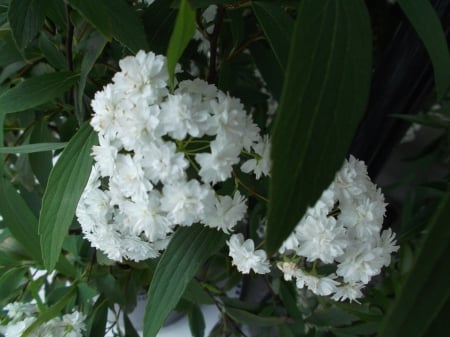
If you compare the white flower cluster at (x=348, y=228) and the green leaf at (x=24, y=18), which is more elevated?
the green leaf at (x=24, y=18)

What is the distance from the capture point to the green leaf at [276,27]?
333 millimetres

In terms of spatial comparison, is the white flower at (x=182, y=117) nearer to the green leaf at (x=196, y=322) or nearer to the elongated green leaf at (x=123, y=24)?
the elongated green leaf at (x=123, y=24)

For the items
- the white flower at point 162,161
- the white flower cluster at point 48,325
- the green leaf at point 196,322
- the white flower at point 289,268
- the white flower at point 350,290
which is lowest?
the green leaf at point 196,322

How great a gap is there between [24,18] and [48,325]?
0.95 ft

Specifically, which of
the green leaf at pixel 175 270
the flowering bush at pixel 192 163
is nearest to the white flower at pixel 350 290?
the flowering bush at pixel 192 163

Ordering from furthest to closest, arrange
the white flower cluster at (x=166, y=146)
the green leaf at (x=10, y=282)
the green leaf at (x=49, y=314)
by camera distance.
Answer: the green leaf at (x=10, y=282)
the green leaf at (x=49, y=314)
the white flower cluster at (x=166, y=146)

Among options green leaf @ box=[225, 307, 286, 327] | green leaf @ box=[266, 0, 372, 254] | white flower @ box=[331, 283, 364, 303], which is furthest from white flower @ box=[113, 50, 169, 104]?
green leaf @ box=[225, 307, 286, 327]

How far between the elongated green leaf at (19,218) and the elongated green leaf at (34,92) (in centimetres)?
13

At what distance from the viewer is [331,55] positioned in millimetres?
223

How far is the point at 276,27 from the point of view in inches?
13.4

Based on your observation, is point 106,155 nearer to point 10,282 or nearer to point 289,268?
point 289,268

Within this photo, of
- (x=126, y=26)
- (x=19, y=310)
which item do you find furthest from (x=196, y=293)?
(x=126, y=26)

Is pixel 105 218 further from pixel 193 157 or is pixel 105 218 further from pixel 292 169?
pixel 292 169

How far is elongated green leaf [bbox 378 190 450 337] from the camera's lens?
192 mm
